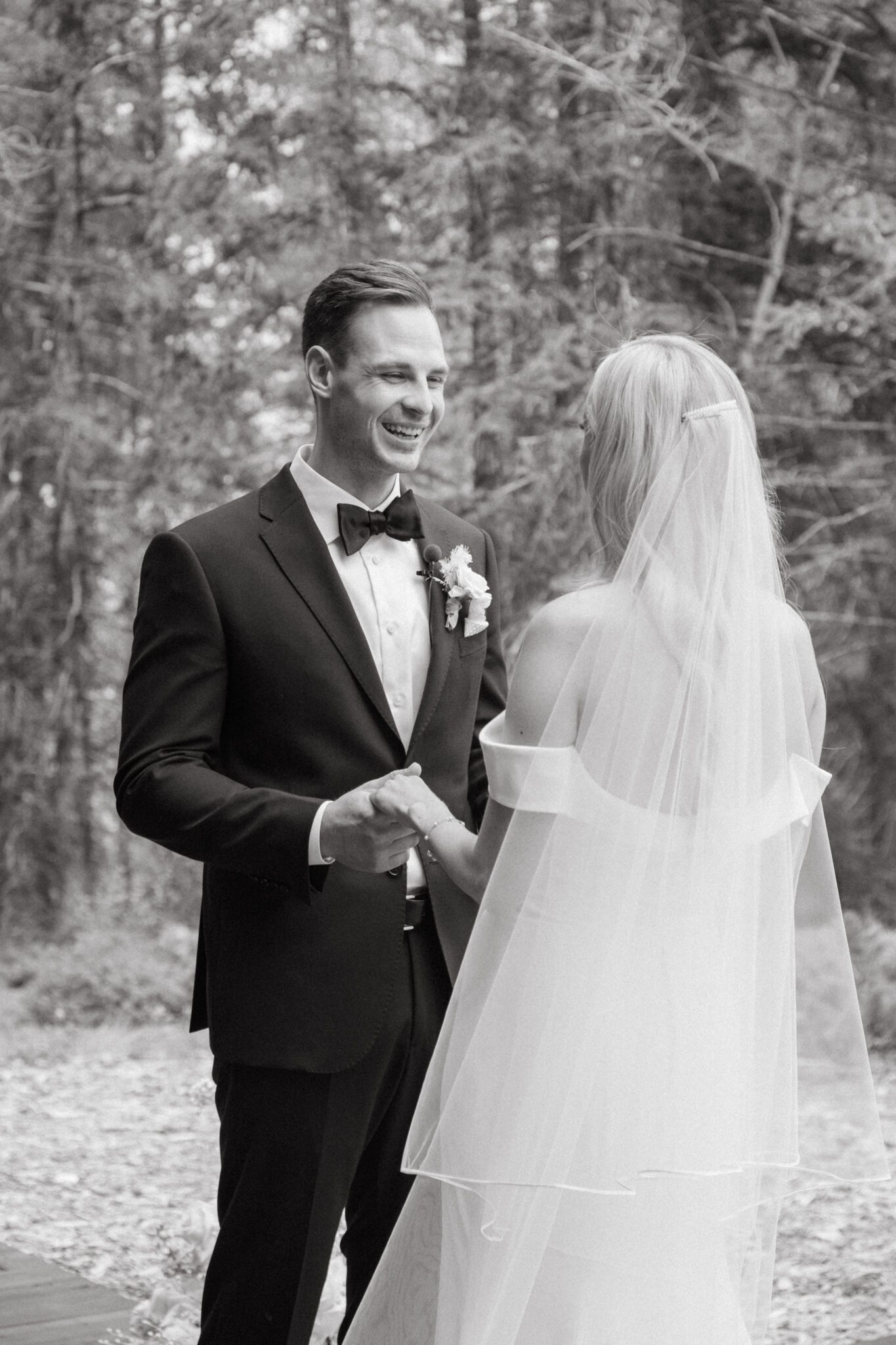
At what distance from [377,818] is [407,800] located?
0.16 ft

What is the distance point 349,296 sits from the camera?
2.48 m

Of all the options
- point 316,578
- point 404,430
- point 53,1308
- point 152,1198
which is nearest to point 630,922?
point 316,578

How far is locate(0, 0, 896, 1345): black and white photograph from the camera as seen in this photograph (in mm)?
2133

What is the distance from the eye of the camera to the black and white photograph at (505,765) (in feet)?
7.00

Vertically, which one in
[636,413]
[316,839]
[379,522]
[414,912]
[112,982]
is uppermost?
[636,413]

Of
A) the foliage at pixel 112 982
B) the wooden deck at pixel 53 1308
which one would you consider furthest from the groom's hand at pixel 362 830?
the foliage at pixel 112 982

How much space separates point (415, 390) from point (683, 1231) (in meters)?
1.32

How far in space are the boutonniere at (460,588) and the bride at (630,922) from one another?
15.7 inches

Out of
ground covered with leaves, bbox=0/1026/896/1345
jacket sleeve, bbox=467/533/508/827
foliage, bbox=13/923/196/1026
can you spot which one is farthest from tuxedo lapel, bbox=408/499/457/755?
foliage, bbox=13/923/196/1026

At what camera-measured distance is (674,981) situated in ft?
7.03

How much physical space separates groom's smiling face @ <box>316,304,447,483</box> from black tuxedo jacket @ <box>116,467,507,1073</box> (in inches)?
6.9

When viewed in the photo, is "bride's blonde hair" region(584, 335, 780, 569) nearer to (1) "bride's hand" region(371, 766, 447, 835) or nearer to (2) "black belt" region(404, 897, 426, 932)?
(1) "bride's hand" region(371, 766, 447, 835)

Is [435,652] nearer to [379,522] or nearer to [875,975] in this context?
[379,522]

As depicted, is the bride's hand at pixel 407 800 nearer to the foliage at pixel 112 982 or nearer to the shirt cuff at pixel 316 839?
the shirt cuff at pixel 316 839
